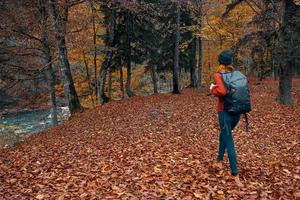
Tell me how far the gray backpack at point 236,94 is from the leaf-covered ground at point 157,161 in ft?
4.33

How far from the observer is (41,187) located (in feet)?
22.3

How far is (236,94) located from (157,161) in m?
2.79

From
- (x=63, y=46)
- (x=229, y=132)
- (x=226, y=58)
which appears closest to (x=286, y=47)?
(x=63, y=46)

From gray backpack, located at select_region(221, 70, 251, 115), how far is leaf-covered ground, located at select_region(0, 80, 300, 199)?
52.0 inches

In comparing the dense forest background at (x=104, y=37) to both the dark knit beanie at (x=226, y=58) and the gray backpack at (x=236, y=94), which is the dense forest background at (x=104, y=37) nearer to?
the dark knit beanie at (x=226, y=58)

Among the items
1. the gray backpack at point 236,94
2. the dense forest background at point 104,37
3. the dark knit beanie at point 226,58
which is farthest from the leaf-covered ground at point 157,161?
the dense forest background at point 104,37

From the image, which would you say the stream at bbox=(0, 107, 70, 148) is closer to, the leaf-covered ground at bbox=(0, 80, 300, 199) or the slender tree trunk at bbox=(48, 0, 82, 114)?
the slender tree trunk at bbox=(48, 0, 82, 114)

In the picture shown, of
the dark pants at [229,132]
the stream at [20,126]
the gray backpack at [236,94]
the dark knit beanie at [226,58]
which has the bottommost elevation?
the stream at [20,126]

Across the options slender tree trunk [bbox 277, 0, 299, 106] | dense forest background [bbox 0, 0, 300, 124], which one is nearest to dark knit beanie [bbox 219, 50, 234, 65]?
dense forest background [bbox 0, 0, 300, 124]

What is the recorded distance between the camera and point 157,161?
802 centimetres

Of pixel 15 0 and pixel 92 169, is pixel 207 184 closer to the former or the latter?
pixel 92 169

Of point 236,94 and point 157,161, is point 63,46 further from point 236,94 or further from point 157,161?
point 236,94

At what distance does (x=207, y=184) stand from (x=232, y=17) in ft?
91.3

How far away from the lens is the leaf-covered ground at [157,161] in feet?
20.1
